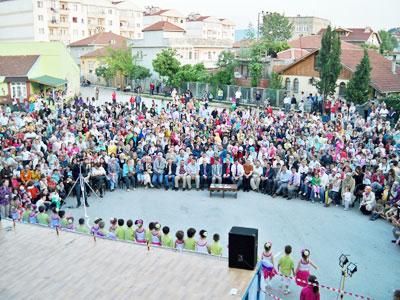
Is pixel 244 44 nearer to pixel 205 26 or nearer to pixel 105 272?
pixel 205 26

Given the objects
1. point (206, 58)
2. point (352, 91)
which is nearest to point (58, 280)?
point (352, 91)

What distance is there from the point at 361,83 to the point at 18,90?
25.5 m

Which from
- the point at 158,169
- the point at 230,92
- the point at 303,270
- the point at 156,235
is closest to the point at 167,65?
the point at 230,92

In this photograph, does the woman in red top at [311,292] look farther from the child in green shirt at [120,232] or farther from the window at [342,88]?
the window at [342,88]

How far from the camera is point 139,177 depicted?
15.9 m

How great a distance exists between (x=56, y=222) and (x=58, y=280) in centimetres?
344

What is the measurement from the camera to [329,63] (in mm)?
27078

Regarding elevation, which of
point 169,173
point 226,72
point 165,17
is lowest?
point 169,173

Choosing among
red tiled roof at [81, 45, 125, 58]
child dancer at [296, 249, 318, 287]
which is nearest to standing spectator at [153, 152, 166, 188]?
child dancer at [296, 249, 318, 287]

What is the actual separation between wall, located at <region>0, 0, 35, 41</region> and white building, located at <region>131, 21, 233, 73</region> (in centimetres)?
2696

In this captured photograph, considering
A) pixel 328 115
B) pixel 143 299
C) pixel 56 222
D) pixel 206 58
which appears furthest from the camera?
pixel 206 58

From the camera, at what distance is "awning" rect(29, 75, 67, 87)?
1338 inches

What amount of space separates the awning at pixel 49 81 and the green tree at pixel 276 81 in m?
16.7

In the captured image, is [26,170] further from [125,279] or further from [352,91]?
[352,91]
